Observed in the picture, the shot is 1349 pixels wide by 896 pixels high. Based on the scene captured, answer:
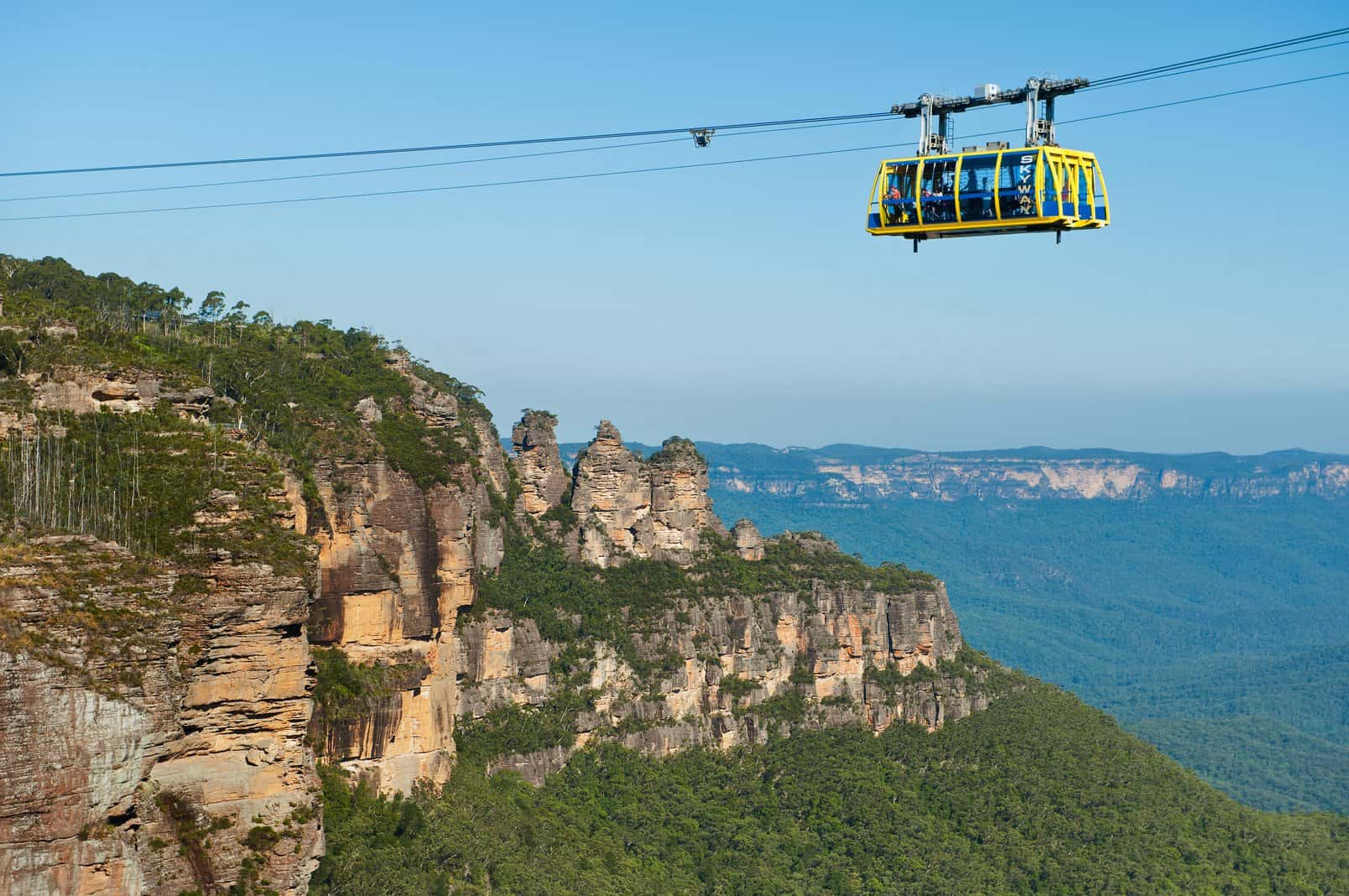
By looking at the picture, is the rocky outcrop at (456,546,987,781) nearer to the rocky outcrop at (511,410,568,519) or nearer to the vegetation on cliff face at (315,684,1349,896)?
the vegetation on cliff face at (315,684,1349,896)

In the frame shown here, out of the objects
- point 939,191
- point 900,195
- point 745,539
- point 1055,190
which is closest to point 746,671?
point 745,539

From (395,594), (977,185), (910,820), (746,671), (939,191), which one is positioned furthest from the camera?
(746,671)

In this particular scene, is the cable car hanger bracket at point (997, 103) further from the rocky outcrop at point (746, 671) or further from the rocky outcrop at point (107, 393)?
the rocky outcrop at point (746, 671)

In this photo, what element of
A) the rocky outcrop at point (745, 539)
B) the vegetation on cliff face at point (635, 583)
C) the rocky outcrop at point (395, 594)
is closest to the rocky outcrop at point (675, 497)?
the vegetation on cliff face at point (635, 583)

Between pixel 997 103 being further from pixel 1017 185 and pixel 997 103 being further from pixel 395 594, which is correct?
pixel 395 594

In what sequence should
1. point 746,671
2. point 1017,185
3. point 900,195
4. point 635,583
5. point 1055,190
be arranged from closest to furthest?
point 1055,190, point 1017,185, point 900,195, point 635,583, point 746,671

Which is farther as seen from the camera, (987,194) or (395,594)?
(395,594)
